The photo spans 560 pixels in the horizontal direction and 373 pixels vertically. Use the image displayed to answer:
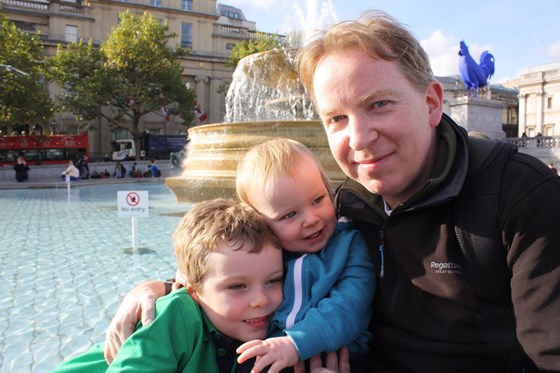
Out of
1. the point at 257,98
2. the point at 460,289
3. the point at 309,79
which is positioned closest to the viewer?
the point at 460,289

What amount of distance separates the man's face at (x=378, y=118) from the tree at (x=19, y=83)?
111 feet

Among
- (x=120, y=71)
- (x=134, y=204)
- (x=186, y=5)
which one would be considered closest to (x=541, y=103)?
(x=186, y=5)

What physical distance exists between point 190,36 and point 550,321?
5379cm

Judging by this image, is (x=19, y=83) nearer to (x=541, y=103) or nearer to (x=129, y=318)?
(x=129, y=318)

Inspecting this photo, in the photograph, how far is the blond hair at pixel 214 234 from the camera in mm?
1800

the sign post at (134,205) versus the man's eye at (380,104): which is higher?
the man's eye at (380,104)

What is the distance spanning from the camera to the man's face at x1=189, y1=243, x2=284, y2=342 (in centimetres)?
178

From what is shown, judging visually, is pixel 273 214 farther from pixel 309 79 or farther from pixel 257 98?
pixel 257 98

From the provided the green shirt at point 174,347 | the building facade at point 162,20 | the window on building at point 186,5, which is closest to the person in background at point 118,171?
the building facade at point 162,20

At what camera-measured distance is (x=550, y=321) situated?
1284mm

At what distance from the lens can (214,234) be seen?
180 centimetres

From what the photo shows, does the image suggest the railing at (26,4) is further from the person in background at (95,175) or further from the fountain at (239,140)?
the fountain at (239,140)

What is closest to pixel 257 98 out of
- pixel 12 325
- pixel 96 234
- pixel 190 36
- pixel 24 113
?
pixel 96 234

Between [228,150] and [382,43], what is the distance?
264 inches
